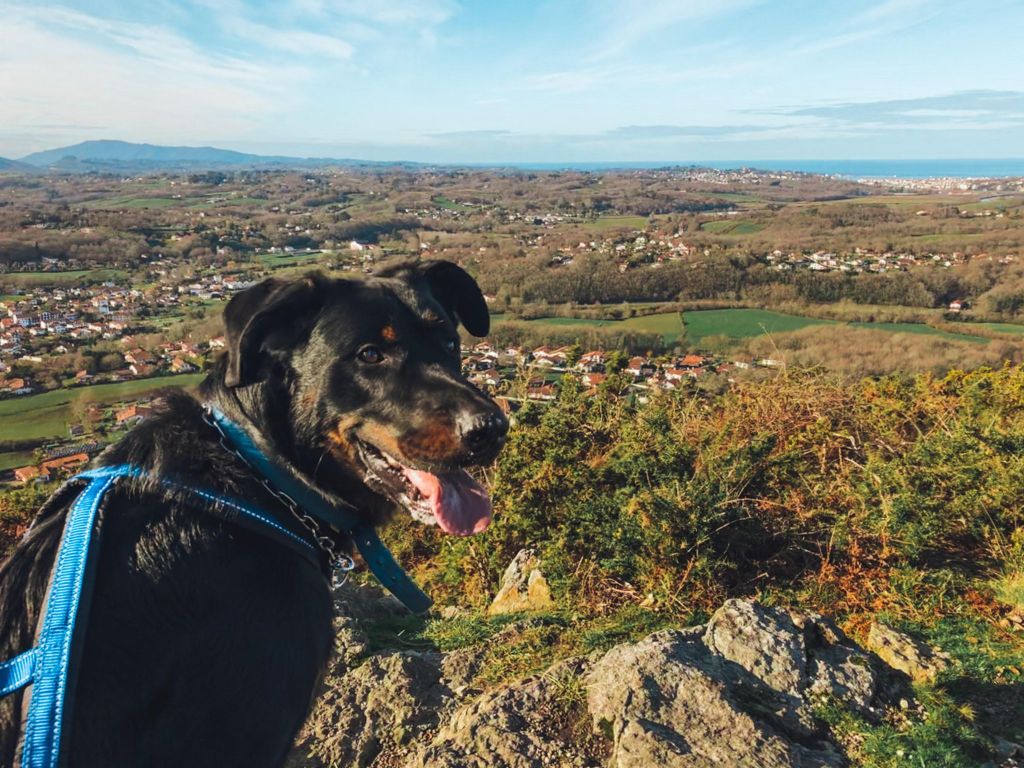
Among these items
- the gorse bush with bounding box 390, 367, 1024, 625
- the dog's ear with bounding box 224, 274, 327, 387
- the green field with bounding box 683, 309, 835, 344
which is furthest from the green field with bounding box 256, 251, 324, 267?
the dog's ear with bounding box 224, 274, 327, 387

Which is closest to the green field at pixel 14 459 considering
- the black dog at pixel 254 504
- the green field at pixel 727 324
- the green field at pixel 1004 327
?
the black dog at pixel 254 504

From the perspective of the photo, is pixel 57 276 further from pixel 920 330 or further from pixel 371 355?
pixel 920 330

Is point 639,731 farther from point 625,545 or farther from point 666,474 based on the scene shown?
point 666,474

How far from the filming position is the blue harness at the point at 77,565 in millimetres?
1473

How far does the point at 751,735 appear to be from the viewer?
2324 mm

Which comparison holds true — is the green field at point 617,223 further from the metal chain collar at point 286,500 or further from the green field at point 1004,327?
the metal chain collar at point 286,500

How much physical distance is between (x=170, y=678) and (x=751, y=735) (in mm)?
2032

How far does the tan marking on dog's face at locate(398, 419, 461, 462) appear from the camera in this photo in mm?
2477

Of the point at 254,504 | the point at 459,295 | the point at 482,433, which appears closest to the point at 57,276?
the point at 459,295

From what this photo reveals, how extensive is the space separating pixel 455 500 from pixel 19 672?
1489mm

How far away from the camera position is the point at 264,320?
247 centimetres

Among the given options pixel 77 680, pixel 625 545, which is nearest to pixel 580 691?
pixel 625 545

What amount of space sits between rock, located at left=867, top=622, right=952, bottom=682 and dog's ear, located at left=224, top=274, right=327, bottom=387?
3.15 meters

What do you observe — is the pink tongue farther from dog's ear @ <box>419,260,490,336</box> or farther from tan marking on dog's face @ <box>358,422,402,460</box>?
dog's ear @ <box>419,260,490,336</box>
